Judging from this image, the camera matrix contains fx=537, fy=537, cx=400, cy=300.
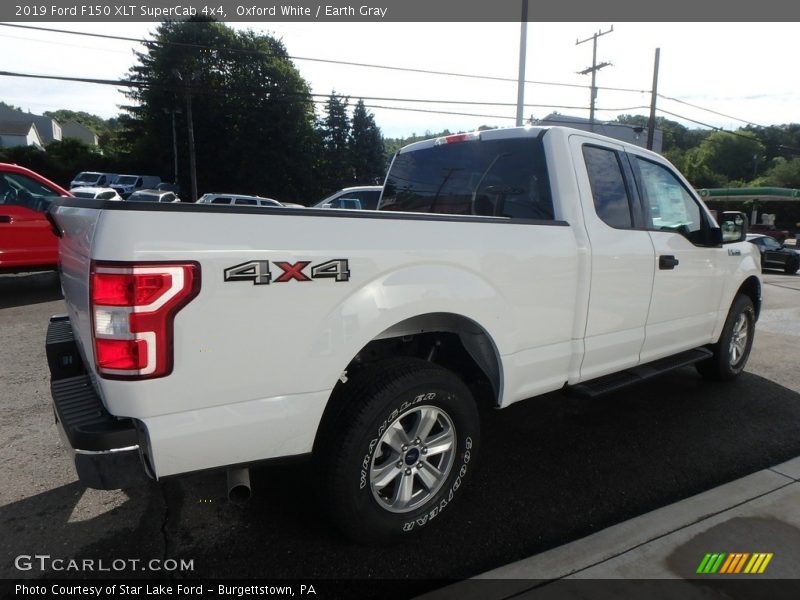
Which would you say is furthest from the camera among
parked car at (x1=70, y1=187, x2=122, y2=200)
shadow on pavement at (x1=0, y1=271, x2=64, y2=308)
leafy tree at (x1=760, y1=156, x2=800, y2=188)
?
leafy tree at (x1=760, y1=156, x2=800, y2=188)

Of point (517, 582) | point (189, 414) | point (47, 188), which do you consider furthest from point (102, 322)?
point (47, 188)

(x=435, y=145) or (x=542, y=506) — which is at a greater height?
(x=435, y=145)

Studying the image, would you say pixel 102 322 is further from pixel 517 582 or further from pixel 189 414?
pixel 517 582

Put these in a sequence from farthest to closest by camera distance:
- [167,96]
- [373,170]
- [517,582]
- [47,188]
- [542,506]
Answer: [373,170] < [167,96] < [47,188] < [542,506] < [517,582]

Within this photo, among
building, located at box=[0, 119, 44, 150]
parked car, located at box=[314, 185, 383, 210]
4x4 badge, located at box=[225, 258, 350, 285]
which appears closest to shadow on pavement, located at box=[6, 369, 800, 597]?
4x4 badge, located at box=[225, 258, 350, 285]

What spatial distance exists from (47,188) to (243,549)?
296 inches

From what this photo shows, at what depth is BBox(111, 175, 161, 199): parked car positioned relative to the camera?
3976cm

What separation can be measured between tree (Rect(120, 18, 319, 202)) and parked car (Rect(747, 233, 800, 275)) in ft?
109

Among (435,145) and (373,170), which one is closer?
(435,145)

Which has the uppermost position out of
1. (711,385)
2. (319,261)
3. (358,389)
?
(319,261)

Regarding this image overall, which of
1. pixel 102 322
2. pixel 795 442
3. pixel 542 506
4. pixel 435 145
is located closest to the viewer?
pixel 102 322

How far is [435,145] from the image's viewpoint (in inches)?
157

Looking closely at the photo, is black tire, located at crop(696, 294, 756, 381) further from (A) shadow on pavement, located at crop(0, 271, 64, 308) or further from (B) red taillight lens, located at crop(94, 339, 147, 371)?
(A) shadow on pavement, located at crop(0, 271, 64, 308)

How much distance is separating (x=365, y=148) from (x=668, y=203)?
58.7 meters
